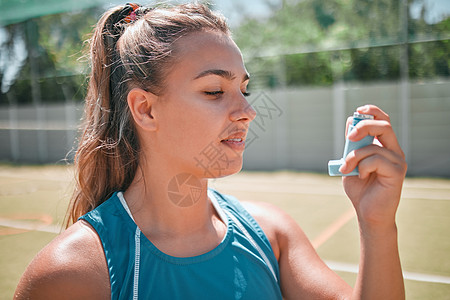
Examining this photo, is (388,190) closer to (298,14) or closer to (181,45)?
(181,45)

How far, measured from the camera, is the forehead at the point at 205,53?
1545 mm

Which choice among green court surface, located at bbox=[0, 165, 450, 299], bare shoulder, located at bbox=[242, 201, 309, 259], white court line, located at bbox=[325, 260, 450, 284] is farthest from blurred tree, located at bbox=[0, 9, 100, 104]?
bare shoulder, located at bbox=[242, 201, 309, 259]

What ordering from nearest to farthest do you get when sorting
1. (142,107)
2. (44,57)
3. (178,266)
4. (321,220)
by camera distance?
(178,266), (142,107), (321,220), (44,57)

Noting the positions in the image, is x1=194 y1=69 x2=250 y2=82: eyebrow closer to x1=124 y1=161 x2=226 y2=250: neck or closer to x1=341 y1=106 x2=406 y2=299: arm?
x1=124 y1=161 x2=226 y2=250: neck

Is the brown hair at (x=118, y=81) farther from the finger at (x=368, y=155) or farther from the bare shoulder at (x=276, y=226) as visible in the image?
the finger at (x=368, y=155)

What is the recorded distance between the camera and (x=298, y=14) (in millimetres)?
13195

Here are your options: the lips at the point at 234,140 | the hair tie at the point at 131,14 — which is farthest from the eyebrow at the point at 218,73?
the hair tie at the point at 131,14

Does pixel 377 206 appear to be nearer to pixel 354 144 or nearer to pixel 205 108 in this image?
pixel 354 144

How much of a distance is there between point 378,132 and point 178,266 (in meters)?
0.85

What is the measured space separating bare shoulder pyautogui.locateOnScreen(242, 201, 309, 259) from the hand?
1.73 feet

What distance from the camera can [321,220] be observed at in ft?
18.9

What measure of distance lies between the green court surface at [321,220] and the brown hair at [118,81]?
1.50ft

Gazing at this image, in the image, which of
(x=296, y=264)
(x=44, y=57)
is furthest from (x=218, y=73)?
(x=44, y=57)

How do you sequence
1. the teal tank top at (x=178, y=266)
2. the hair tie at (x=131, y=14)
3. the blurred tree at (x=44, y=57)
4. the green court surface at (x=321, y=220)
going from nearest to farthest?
the teal tank top at (x=178, y=266) → the hair tie at (x=131, y=14) → the green court surface at (x=321, y=220) → the blurred tree at (x=44, y=57)
